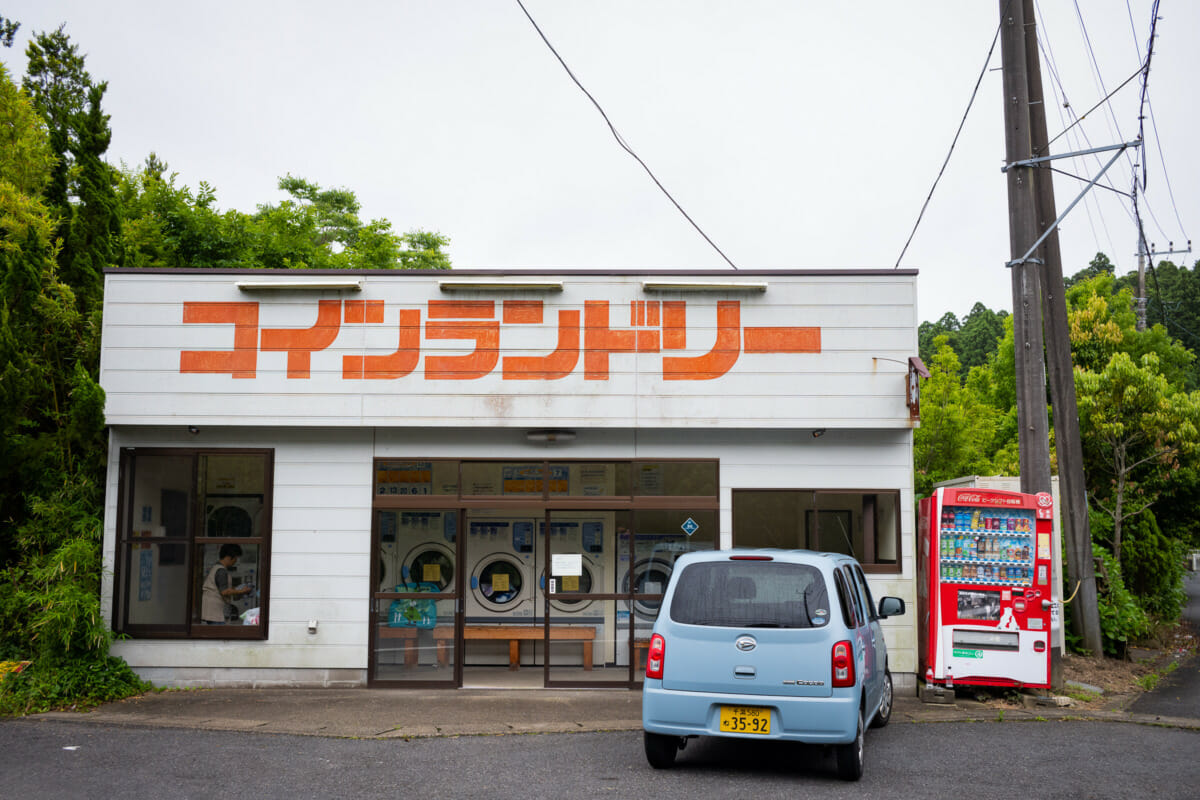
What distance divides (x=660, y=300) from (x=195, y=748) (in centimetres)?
642

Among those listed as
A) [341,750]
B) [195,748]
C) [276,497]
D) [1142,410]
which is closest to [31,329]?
[276,497]

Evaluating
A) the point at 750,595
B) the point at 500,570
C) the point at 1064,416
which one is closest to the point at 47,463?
the point at 500,570

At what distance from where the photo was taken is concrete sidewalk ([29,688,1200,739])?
866 centimetres

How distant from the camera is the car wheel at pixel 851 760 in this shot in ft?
22.0

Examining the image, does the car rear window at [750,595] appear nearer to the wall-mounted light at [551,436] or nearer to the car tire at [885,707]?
the car tire at [885,707]

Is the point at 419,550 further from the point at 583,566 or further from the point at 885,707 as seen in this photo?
the point at 885,707

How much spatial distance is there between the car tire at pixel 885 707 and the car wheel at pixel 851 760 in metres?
1.81

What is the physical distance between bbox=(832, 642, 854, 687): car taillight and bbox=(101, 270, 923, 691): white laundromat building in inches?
161

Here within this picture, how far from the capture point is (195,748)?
7777 millimetres

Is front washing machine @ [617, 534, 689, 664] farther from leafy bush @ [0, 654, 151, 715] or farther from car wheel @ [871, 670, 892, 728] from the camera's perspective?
leafy bush @ [0, 654, 151, 715]

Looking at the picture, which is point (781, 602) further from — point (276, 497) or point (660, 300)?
point (276, 497)

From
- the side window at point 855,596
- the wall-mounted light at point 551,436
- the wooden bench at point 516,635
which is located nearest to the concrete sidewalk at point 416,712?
the wooden bench at point 516,635

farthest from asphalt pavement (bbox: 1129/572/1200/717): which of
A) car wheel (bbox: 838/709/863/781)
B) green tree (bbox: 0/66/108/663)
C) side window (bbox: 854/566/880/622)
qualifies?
green tree (bbox: 0/66/108/663)

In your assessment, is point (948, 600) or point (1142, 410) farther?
point (1142, 410)
